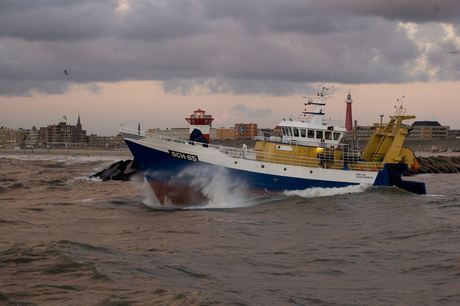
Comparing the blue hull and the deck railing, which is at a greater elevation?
the deck railing

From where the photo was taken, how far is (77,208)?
20250 millimetres

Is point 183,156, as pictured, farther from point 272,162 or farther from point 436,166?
point 436,166

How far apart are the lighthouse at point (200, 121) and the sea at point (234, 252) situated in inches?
157

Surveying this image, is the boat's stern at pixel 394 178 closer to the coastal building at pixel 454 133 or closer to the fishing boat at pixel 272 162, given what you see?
the fishing boat at pixel 272 162

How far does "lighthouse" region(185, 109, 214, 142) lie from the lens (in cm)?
2331

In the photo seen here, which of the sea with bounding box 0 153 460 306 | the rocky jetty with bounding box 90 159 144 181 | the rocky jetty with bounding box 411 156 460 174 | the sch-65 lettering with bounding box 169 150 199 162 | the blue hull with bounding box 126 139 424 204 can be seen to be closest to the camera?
the sea with bounding box 0 153 460 306

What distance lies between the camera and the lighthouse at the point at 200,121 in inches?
918

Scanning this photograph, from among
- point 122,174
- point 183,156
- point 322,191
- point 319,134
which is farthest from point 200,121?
point 122,174

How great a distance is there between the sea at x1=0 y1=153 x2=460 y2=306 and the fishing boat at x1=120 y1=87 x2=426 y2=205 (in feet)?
3.19

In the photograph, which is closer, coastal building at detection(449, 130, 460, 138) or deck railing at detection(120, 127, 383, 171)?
deck railing at detection(120, 127, 383, 171)

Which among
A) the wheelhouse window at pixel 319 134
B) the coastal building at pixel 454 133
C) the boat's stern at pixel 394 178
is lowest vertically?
the boat's stern at pixel 394 178

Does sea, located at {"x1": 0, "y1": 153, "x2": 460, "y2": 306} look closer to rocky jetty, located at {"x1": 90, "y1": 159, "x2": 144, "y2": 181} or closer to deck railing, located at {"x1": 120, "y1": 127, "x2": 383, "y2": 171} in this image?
deck railing, located at {"x1": 120, "y1": 127, "x2": 383, "y2": 171}

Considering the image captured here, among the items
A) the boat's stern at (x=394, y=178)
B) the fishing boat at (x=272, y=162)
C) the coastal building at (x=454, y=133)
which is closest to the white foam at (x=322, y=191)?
the fishing boat at (x=272, y=162)

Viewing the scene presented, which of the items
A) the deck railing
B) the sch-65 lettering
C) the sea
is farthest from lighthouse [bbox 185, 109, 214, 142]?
the sea
